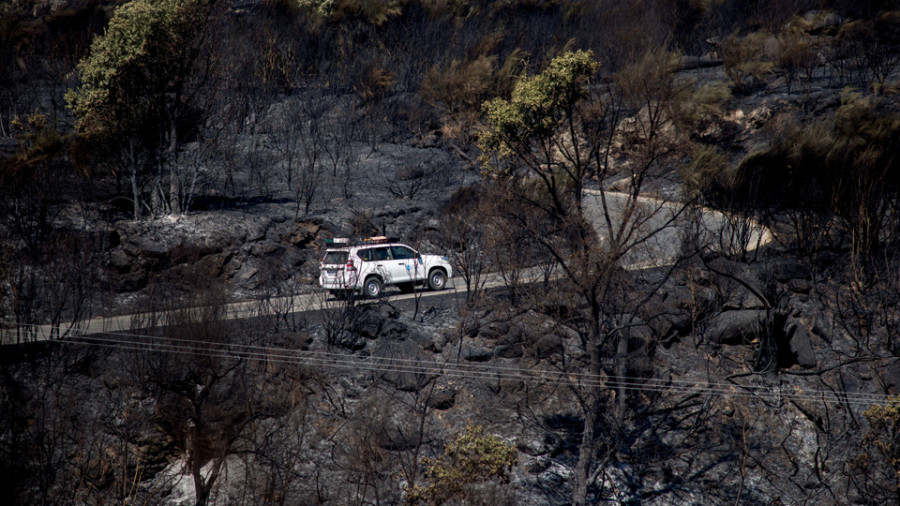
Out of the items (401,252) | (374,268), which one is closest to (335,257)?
(374,268)

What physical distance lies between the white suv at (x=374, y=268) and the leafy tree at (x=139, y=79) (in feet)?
25.0

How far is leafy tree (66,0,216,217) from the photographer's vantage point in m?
22.8

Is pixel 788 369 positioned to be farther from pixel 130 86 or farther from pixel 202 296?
pixel 130 86

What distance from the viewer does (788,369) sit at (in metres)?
19.8

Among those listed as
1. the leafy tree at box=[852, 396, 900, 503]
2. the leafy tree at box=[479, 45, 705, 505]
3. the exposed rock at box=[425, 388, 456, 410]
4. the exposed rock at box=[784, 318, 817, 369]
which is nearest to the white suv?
the leafy tree at box=[479, 45, 705, 505]

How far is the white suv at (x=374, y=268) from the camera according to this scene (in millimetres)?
19391

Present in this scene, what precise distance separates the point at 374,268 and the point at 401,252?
1226 mm

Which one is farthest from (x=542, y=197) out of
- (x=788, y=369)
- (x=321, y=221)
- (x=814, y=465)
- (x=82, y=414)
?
(x=82, y=414)

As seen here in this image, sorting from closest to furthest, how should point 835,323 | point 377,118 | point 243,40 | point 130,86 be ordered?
point 835,323 → point 130,86 → point 377,118 → point 243,40

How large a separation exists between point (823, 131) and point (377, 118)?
1962cm

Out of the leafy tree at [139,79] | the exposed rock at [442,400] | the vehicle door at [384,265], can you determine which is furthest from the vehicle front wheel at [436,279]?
the leafy tree at [139,79]

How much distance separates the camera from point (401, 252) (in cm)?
2084

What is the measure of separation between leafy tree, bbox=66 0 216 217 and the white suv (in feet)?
25.0

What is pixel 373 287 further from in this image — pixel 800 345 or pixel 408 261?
pixel 800 345
